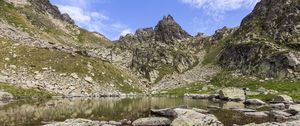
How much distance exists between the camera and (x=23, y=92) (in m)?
108

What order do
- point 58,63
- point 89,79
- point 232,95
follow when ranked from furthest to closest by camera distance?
point 58,63
point 89,79
point 232,95

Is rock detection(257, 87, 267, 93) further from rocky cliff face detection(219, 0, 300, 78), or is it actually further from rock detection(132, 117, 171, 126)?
rock detection(132, 117, 171, 126)

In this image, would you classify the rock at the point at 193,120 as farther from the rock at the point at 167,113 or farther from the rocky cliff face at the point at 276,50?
the rocky cliff face at the point at 276,50

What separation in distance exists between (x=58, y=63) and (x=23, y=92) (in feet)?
105

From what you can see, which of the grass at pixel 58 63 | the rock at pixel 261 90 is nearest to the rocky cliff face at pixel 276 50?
the rock at pixel 261 90

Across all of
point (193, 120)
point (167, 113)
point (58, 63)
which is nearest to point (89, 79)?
point (58, 63)

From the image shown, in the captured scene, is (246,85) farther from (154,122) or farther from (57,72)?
(154,122)

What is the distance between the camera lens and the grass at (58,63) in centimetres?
13200

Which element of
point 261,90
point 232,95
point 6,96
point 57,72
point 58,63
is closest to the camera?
point 6,96

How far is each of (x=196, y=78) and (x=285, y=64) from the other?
49333mm

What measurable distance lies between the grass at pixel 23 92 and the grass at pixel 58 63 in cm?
1645

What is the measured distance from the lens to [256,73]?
171 metres

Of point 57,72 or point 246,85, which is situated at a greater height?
point 57,72

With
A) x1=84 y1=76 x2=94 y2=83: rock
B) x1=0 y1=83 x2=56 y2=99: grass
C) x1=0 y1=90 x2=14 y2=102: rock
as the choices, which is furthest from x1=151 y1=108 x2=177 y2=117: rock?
x1=84 y1=76 x2=94 y2=83: rock
